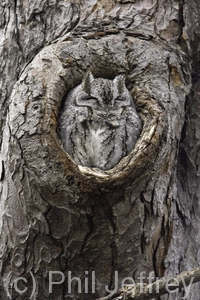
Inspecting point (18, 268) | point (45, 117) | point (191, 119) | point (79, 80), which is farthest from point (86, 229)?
point (191, 119)

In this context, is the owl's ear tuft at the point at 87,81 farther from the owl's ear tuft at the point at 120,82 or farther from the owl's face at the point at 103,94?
the owl's ear tuft at the point at 120,82

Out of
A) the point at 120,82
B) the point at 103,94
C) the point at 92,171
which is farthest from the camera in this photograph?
the point at 103,94

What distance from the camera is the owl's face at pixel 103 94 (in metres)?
2.09

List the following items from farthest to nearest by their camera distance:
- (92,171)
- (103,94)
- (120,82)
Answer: (103,94) → (120,82) → (92,171)

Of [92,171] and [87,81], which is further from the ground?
[87,81]

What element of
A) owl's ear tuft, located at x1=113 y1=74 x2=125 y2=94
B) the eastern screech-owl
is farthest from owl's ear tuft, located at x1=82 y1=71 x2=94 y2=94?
owl's ear tuft, located at x1=113 y1=74 x2=125 y2=94

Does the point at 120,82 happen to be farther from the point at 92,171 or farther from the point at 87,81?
the point at 92,171

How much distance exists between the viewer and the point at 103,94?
2.23 meters

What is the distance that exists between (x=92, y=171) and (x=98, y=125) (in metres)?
0.39

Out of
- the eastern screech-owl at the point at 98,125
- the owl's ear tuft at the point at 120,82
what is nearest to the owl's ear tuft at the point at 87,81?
the eastern screech-owl at the point at 98,125

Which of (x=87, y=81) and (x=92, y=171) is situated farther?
(x=87, y=81)

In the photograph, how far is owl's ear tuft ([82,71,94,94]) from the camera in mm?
2090

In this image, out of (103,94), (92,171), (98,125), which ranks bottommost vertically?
(92,171)

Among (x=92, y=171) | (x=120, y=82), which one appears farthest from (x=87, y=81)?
(x=92, y=171)
